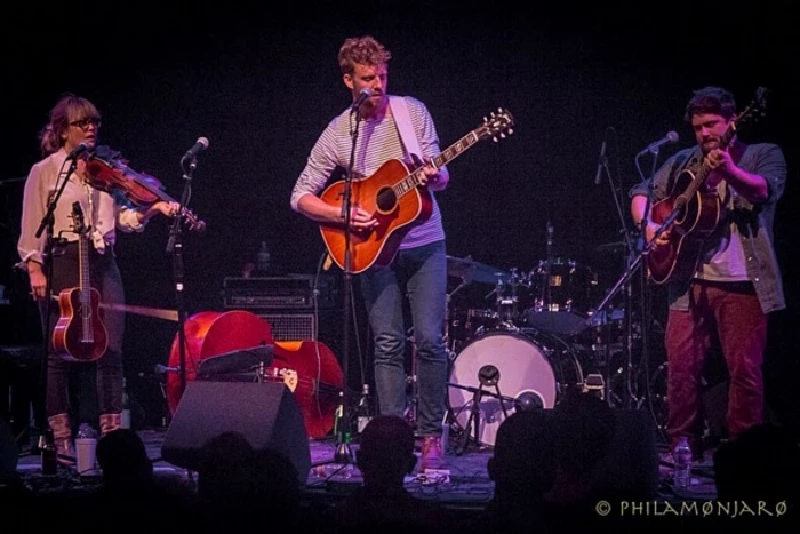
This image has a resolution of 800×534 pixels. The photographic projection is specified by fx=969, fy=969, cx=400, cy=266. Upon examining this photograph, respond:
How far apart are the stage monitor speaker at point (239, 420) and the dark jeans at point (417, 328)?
3.04 feet

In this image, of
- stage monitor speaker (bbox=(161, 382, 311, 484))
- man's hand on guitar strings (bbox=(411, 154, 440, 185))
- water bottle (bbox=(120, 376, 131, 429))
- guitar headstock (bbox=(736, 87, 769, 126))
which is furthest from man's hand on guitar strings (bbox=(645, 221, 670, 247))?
water bottle (bbox=(120, 376, 131, 429))

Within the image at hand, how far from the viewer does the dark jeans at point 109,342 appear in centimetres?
639

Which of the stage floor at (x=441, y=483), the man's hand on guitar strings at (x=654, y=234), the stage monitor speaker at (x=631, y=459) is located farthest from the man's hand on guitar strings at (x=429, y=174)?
the stage monitor speaker at (x=631, y=459)

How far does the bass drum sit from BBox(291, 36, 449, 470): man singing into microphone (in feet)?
7.99

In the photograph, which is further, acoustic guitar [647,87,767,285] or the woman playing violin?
the woman playing violin

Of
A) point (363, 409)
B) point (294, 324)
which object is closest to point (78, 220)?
point (294, 324)

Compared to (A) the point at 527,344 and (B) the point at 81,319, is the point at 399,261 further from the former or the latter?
(A) the point at 527,344

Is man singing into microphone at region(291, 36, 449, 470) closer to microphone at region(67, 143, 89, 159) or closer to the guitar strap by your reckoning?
the guitar strap

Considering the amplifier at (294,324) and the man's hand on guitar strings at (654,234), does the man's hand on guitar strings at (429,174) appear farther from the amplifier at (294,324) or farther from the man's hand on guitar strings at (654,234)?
the amplifier at (294,324)

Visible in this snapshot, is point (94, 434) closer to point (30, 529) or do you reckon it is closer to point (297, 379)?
point (297, 379)

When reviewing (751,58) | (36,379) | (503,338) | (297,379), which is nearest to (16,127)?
(36,379)

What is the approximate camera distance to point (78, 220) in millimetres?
6344

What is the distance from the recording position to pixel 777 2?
754cm

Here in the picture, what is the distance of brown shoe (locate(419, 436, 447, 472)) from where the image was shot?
18.5 feet
